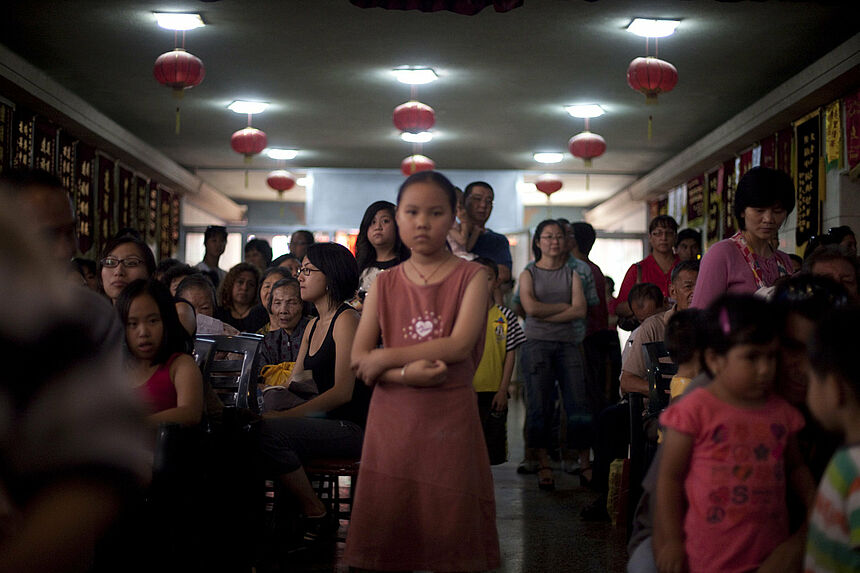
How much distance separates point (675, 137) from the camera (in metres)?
11.8

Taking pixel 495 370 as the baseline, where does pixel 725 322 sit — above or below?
above

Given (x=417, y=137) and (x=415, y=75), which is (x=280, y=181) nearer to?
(x=417, y=137)

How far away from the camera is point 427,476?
2248 millimetres

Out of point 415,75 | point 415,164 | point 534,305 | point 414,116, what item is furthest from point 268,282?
point 415,164

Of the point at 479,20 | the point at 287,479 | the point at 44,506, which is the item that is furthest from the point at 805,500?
the point at 479,20

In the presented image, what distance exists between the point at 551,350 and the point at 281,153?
28.6ft

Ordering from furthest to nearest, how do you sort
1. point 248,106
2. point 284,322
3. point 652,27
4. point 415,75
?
point 248,106 < point 415,75 < point 652,27 < point 284,322

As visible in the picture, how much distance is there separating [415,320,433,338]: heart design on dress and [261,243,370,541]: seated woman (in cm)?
102

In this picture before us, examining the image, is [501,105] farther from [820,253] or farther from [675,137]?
[820,253]

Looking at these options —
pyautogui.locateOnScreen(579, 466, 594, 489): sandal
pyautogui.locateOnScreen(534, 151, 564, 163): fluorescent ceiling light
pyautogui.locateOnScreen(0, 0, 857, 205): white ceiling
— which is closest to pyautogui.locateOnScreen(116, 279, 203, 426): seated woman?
pyautogui.locateOnScreen(579, 466, 594, 489): sandal

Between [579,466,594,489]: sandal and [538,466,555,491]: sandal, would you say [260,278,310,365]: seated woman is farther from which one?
[579,466,594,489]: sandal

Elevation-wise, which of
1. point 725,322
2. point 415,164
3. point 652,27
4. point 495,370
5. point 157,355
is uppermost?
point 652,27

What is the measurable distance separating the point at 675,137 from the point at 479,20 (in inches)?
208

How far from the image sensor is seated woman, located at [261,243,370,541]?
3.30 metres
